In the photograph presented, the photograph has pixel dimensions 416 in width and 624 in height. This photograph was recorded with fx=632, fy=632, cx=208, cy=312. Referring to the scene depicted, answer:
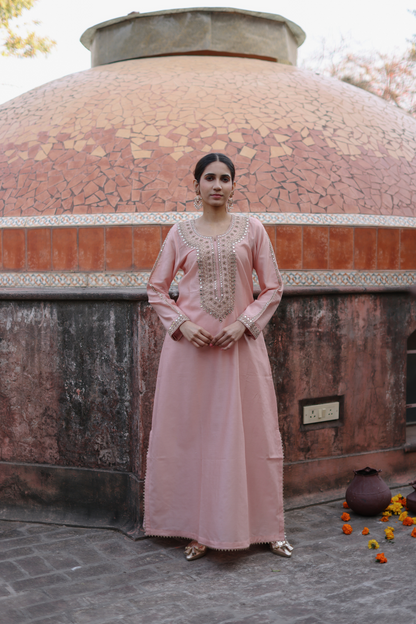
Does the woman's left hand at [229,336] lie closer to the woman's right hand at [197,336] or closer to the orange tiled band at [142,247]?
the woman's right hand at [197,336]

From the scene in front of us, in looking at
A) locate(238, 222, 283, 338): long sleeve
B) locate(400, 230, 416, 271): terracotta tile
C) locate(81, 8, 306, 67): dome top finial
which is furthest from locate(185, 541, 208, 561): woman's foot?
locate(81, 8, 306, 67): dome top finial

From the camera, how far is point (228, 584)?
299 cm

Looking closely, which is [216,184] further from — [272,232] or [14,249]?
[14,249]

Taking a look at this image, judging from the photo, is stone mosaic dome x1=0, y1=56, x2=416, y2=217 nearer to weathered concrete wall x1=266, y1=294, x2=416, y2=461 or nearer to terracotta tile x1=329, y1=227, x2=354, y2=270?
terracotta tile x1=329, y1=227, x2=354, y2=270

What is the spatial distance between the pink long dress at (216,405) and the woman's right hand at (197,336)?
75 millimetres

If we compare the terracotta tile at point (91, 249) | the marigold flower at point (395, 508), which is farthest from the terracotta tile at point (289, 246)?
the marigold flower at point (395, 508)

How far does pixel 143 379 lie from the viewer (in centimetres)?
363

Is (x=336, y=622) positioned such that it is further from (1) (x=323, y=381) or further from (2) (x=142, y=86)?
(2) (x=142, y=86)

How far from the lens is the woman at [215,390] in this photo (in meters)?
3.17

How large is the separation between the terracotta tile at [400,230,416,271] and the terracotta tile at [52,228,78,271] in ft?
7.22

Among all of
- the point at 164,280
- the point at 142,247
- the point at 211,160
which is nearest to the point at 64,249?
the point at 142,247

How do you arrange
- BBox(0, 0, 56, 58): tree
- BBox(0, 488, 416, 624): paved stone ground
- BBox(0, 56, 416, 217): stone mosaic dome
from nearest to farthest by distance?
BBox(0, 488, 416, 624): paved stone ground < BBox(0, 56, 416, 217): stone mosaic dome < BBox(0, 0, 56, 58): tree

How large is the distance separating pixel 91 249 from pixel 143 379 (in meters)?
0.90

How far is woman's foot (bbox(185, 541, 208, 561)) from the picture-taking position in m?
3.27
